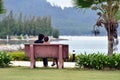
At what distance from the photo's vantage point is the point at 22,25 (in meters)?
140

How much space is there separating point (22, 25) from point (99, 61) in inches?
4910

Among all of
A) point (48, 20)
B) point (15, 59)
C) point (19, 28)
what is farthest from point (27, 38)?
point (15, 59)

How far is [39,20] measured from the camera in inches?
5861

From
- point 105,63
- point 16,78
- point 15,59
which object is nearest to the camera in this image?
point 16,78

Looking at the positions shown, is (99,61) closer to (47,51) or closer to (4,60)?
(47,51)

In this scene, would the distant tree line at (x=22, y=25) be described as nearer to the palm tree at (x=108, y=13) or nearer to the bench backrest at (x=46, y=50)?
the palm tree at (x=108, y=13)

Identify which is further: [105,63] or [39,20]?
[39,20]

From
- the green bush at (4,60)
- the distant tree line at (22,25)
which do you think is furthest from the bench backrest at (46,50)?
the distant tree line at (22,25)

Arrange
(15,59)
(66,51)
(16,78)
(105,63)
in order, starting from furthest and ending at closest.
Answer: (15,59) < (66,51) < (105,63) < (16,78)

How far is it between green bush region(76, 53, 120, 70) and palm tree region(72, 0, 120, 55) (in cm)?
159

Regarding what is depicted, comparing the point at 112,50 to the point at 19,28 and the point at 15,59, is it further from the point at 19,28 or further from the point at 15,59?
the point at 19,28

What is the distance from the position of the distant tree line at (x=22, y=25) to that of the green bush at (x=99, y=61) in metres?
120

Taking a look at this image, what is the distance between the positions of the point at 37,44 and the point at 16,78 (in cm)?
411

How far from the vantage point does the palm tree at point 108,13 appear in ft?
56.5
